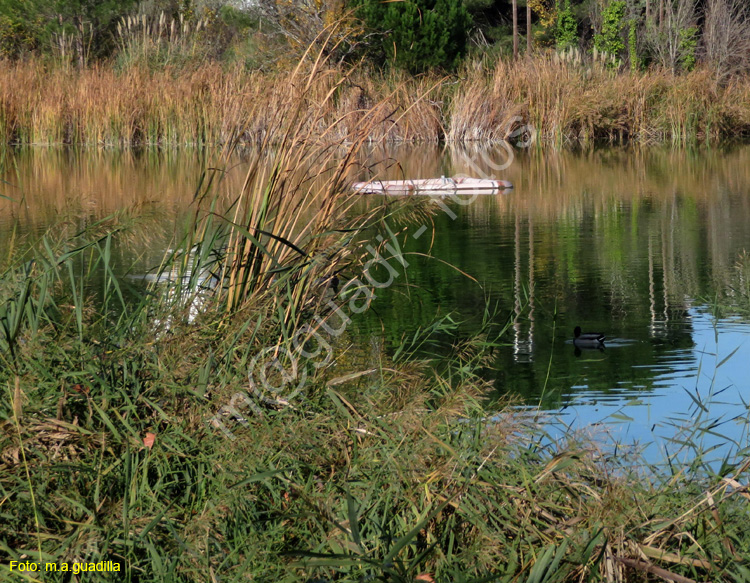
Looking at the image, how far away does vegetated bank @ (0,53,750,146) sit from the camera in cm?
1689

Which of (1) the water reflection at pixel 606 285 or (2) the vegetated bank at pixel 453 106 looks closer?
(1) the water reflection at pixel 606 285

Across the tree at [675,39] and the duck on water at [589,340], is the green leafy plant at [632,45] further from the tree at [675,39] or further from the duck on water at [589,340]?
the duck on water at [589,340]

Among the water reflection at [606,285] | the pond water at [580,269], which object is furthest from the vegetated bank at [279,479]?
the water reflection at [606,285]

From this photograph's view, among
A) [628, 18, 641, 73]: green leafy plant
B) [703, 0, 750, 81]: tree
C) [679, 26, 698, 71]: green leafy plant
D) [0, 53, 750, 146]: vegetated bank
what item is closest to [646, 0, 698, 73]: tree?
[679, 26, 698, 71]: green leafy plant

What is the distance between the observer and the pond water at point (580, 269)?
3.75m

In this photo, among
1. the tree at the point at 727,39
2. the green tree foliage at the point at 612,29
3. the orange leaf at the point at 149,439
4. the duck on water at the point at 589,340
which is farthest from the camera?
the green tree foliage at the point at 612,29

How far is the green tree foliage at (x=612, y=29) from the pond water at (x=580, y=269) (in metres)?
12.9

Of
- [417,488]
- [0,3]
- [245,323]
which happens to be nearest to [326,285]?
[245,323]

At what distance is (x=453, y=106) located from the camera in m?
17.8

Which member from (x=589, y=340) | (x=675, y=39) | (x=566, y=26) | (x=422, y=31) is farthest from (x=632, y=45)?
(x=589, y=340)

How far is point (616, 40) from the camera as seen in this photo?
26.4 m

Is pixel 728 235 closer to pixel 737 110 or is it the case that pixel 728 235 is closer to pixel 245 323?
pixel 245 323

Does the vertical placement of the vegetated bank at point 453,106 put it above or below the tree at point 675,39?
below

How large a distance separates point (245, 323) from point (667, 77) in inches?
679
